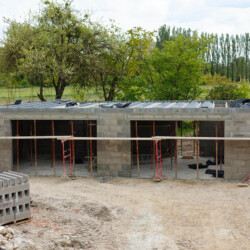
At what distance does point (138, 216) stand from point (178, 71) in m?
23.4

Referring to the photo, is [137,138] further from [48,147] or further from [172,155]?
[48,147]

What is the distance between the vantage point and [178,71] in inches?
1431

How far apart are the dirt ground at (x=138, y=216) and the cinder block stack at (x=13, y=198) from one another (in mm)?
437

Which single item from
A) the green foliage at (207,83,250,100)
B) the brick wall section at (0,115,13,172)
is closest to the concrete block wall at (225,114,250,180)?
the brick wall section at (0,115,13,172)

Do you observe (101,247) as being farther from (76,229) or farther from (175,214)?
(175,214)

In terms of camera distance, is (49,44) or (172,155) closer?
(172,155)

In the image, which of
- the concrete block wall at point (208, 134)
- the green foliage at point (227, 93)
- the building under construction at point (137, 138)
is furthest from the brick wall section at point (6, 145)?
the green foliage at point (227, 93)

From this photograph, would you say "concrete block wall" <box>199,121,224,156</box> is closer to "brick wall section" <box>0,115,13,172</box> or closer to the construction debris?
"brick wall section" <box>0,115,13,172</box>

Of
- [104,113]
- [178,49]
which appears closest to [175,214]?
[104,113]

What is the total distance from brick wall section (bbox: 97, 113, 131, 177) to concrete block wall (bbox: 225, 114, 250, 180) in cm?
492

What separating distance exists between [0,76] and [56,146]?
1481cm

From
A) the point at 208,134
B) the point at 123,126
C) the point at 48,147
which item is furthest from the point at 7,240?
the point at 208,134

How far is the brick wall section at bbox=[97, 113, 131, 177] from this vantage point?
67.2 feet

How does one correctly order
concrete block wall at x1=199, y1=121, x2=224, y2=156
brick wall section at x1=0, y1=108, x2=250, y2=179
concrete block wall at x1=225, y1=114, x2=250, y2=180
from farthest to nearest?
concrete block wall at x1=199, y1=121, x2=224, y2=156, brick wall section at x1=0, y1=108, x2=250, y2=179, concrete block wall at x1=225, y1=114, x2=250, y2=180
